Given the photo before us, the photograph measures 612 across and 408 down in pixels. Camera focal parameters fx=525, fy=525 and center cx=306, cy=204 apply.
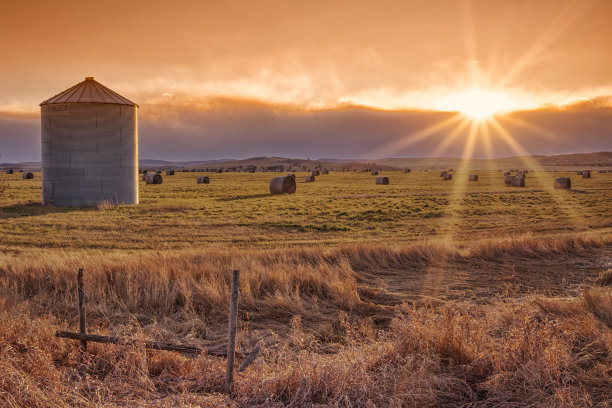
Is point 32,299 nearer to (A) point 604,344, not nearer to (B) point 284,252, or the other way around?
(B) point 284,252

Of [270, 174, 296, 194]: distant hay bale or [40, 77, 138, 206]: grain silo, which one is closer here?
[40, 77, 138, 206]: grain silo

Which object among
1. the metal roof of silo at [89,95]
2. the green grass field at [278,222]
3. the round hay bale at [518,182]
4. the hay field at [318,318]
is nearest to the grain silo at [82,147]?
the metal roof of silo at [89,95]

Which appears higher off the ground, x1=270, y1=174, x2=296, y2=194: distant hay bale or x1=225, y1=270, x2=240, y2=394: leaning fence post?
x1=270, y1=174, x2=296, y2=194: distant hay bale

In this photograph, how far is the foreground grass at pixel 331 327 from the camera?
16.3 feet

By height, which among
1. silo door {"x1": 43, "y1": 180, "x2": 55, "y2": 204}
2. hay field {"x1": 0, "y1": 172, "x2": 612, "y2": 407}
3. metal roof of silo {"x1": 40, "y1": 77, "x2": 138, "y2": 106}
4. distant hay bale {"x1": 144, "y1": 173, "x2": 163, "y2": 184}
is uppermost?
metal roof of silo {"x1": 40, "y1": 77, "x2": 138, "y2": 106}

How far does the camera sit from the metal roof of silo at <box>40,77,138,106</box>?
2725 cm

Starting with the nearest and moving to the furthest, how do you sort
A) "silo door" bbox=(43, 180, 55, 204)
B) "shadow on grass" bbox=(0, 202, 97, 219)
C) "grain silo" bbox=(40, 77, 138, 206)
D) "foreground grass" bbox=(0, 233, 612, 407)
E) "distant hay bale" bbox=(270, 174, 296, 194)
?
"foreground grass" bbox=(0, 233, 612, 407), "shadow on grass" bbox=(0, 202, 97, 219), "grain silo" bbox=(40, 77, 138, 206), "silo door" bbox=(43, 180, 55, 204), "distant hay bale" bbox=(270, 174, 296, 194)

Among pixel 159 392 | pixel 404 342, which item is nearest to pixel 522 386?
pixel 404 342

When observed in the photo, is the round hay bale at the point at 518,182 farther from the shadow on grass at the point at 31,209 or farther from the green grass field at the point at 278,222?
the shadow on grass at the point at 31,209

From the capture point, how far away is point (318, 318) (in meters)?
8.20

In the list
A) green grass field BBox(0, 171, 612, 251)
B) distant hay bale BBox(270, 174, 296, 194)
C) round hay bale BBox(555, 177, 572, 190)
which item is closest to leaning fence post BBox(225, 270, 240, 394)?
green grass field BBox(0, 171, 612, 251)

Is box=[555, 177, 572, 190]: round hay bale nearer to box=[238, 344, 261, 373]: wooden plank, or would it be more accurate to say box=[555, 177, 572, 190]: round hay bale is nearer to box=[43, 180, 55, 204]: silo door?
box=[43, 180, 55, 204]: silo door

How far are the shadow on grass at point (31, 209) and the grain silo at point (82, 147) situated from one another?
0.95 m

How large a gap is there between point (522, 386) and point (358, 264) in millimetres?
6830
